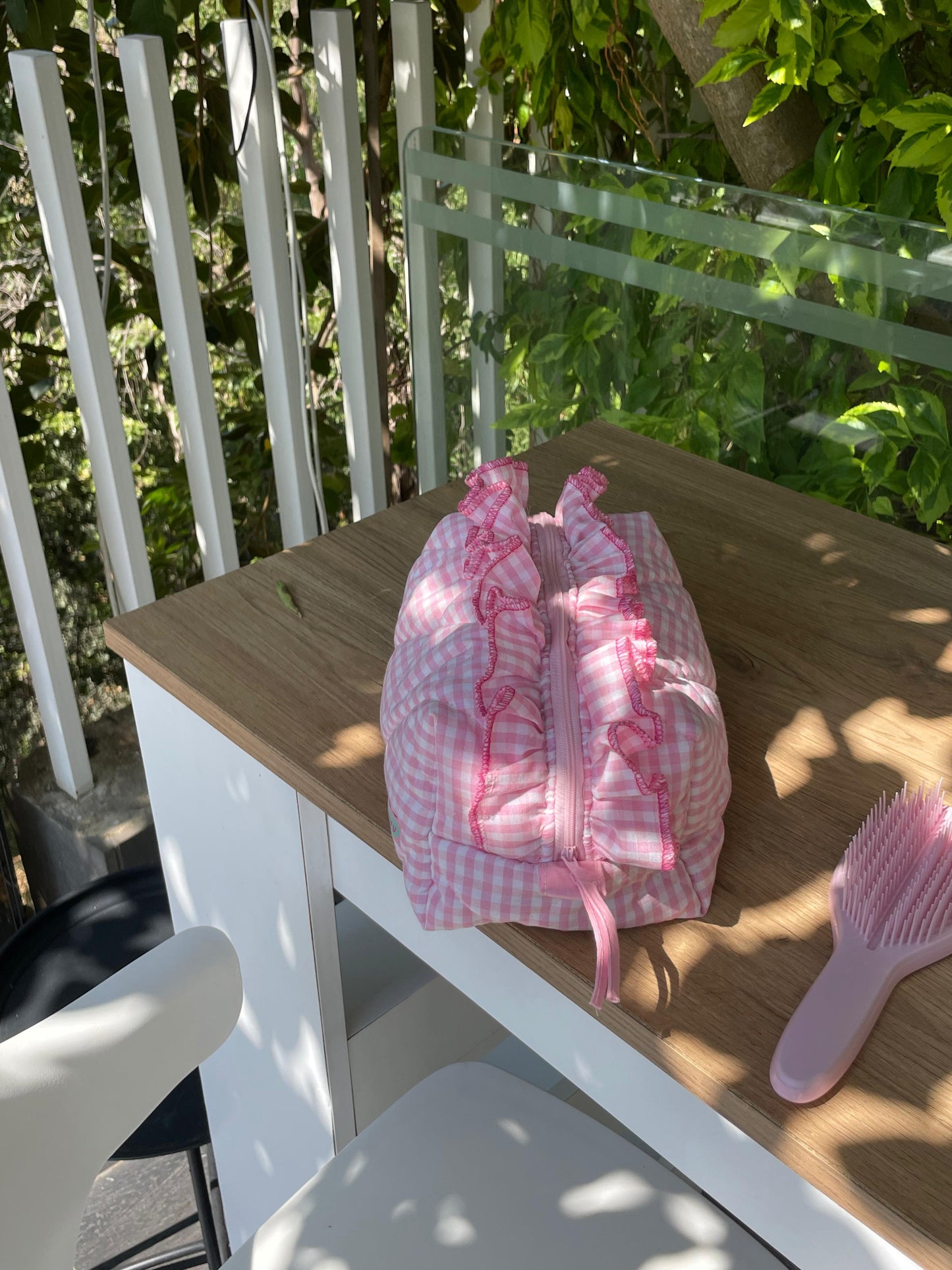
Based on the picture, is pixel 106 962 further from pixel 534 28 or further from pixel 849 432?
pixel 534 28

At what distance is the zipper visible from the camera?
0.64 metres

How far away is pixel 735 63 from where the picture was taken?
1.20 metres

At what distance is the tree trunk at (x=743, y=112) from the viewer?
4.18 ft

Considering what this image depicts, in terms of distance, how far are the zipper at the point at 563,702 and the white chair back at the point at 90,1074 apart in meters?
0.22

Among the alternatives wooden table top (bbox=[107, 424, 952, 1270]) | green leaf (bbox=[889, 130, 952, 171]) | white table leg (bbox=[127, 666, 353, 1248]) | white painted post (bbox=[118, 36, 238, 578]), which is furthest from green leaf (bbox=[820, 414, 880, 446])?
white painted post (bbox=[118, 36, 238, 578])

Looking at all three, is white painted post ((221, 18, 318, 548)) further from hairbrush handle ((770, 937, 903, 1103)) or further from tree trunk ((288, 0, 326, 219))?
hairbrush handle ((770, 937, 903, 1103))

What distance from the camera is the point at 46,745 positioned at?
172 centimetres

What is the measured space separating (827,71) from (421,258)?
527 mm

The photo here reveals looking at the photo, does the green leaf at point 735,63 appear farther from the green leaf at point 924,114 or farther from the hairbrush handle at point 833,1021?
the hairbrush handle at point 833,1021

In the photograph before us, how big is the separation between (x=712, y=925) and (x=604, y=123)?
1.28 metres

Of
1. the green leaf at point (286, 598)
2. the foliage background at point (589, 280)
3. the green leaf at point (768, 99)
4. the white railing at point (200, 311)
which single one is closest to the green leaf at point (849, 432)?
the foliage background at point (589, 280)

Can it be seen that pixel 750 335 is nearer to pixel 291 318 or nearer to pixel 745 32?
pixel 745 32

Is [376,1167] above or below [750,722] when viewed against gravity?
below

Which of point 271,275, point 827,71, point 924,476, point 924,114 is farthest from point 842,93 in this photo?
point 271,275
